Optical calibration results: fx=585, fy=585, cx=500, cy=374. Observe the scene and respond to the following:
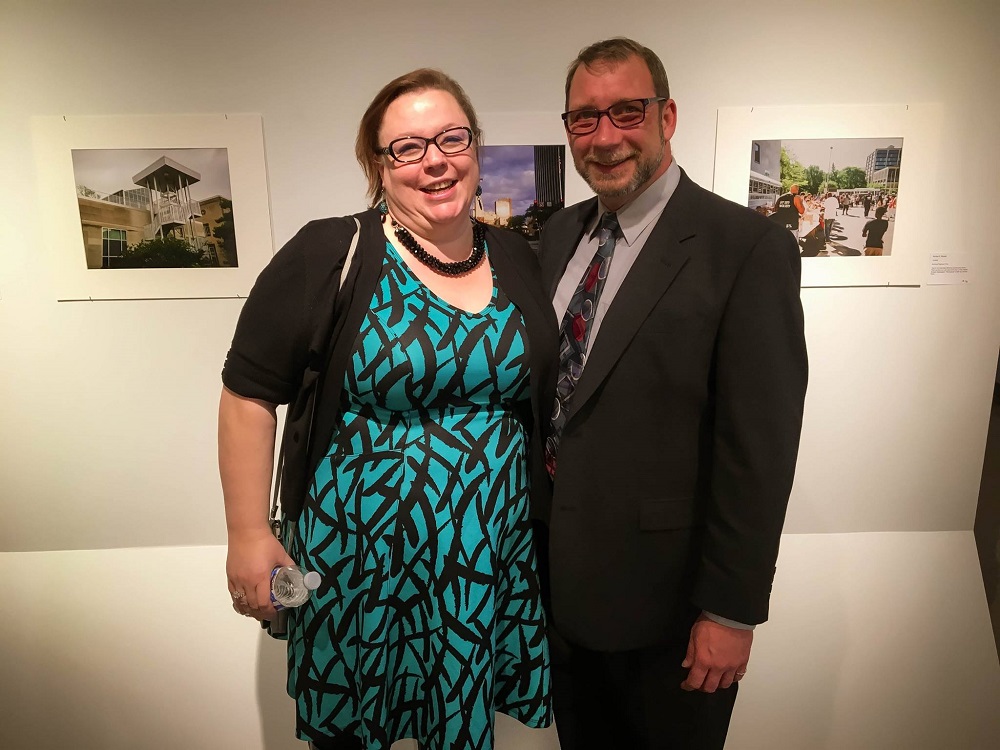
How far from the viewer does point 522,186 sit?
1.92 metres

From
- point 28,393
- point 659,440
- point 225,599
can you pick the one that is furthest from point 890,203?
point 28,393

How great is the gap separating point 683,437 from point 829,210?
1.13 m

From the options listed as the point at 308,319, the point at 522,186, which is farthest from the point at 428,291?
the point at 522,186

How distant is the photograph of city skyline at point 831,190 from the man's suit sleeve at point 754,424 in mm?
818

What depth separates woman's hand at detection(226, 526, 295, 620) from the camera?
1.27 metres

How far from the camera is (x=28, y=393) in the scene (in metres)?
2.04

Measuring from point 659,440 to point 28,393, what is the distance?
214cm

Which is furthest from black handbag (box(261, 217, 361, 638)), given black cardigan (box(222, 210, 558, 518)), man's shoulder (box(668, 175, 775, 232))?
man's shoulder (box(668, 175, 775, 232))

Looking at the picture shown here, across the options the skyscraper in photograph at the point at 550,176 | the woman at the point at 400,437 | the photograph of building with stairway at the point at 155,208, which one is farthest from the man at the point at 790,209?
the photograph of building with stairway at the point at 155,208

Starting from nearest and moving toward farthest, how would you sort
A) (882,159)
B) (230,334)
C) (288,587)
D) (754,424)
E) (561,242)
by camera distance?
(754,424) < (288,587) < (561,242) < (882,159) < (230,334)

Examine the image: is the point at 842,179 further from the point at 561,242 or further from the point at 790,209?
the point at 561,242

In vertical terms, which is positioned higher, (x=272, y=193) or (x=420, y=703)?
(x=272, y=193)

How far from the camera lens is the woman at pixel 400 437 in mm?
1193

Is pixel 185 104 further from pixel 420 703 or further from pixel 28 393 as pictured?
pixel 420 703
